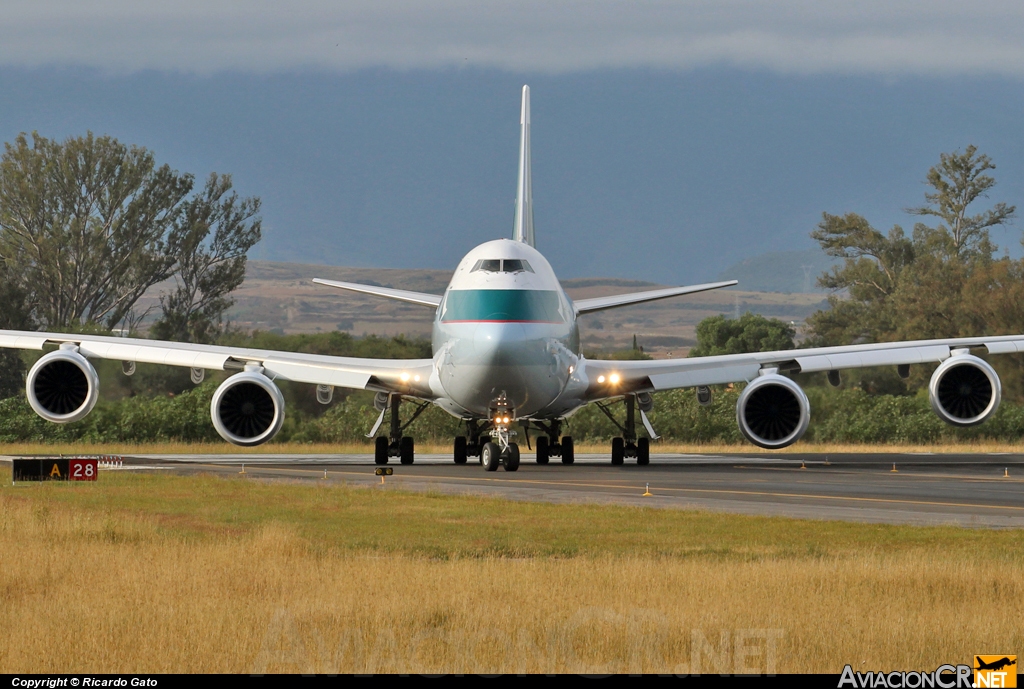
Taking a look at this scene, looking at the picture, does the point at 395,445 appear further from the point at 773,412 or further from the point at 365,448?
the point at 365,448

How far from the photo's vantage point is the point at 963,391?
116 ft

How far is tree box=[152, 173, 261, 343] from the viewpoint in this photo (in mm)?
87625

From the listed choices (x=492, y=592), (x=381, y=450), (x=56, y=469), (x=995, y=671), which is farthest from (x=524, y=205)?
(x=995, y=671)

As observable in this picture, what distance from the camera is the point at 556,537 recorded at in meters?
17.4

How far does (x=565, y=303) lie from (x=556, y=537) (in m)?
15.3

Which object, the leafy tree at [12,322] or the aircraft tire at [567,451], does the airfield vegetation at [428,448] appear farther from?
the leafy tree at [12,322]

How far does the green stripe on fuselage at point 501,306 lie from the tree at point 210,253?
54.5 metres

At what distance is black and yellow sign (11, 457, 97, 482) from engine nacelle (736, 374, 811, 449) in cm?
1471

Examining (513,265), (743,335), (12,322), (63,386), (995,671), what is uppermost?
(743,335)

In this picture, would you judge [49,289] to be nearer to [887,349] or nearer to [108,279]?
[108,279]

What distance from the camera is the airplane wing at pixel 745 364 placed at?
3444 centimetres

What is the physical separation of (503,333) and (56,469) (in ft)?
30.2

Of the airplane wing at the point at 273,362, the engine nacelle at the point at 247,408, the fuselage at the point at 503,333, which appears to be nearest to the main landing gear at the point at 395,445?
the airplane wing at the point at 273,362

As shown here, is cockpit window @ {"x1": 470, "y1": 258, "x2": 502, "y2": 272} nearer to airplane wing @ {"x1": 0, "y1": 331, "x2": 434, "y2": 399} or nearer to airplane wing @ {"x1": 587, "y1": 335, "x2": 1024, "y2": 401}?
airplane wing @ {"x1": 0, "y1": 331, "x2": 434, "y2": 399}
